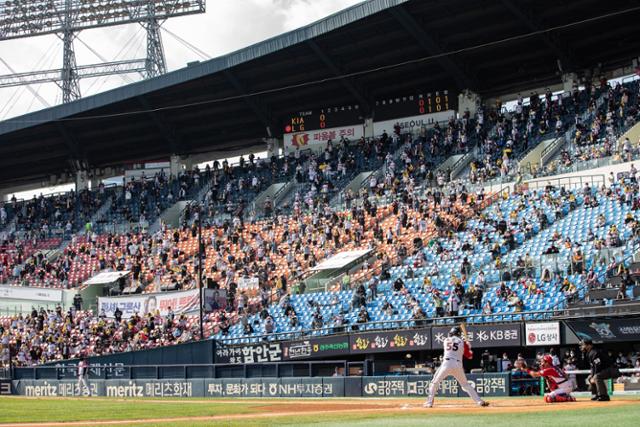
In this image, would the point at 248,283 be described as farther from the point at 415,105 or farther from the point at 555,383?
the point at 555,383

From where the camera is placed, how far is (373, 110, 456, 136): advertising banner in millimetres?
53781

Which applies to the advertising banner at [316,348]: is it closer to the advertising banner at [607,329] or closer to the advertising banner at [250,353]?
the advertising banner at [250,353]

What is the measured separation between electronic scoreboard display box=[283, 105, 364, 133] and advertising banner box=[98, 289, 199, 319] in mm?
14998

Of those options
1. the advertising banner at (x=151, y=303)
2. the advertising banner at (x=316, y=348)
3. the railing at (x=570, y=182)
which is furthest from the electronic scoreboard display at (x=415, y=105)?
the advertising banner at (x=316, y=348)

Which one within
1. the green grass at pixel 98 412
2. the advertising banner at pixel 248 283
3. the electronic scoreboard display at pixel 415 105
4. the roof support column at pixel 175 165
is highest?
the electronic scoreboard display at pixel 415 105

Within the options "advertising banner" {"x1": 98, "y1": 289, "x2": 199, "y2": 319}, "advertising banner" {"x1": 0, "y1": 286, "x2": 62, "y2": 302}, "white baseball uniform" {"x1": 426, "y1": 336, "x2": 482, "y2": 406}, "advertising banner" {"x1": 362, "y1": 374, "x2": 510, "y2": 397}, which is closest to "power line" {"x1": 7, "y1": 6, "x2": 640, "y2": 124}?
"advertising banner" {"x1": 0, "y1": 286, "x2": 62, "y2": 302}

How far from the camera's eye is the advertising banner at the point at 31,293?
52875mm

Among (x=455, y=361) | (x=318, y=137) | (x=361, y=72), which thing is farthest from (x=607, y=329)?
(x=318, y=137)

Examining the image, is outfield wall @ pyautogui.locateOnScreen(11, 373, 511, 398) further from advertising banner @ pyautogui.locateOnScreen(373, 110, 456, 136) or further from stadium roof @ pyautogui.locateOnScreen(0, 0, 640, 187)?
advertising banner @ pyautogui.locateOnScreen(373, 110, 456, 136)

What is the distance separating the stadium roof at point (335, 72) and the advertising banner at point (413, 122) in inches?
54.7

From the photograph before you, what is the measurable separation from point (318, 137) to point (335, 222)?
1108 centimetres

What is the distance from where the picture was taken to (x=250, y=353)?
39625 millimetres

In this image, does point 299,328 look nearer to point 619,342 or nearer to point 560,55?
point 619,342

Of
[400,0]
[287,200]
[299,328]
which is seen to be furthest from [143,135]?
[299,328]
